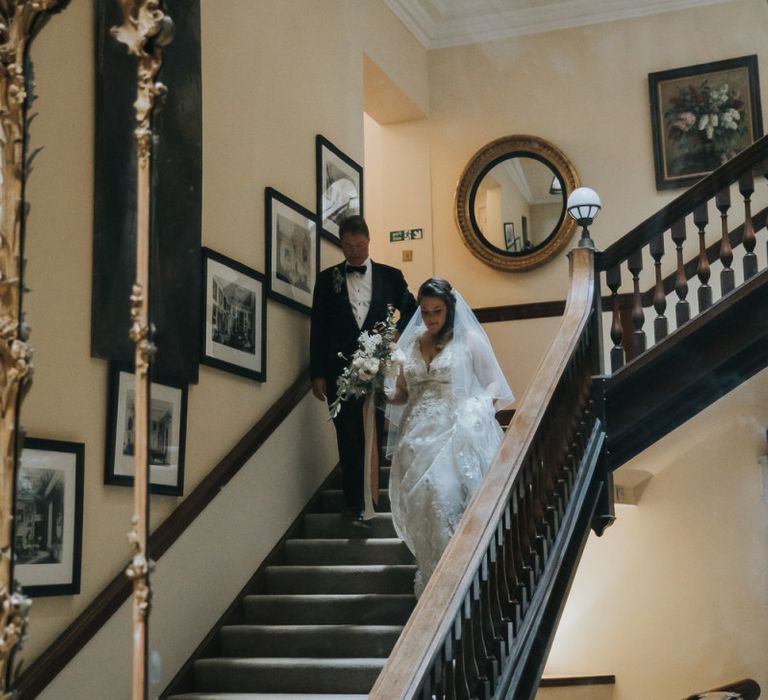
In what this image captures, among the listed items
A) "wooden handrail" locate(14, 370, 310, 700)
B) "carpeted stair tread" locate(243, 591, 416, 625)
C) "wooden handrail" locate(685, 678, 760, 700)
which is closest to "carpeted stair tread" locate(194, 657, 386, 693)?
"carpeted stair tread" locate(243, 591, 416, 625)

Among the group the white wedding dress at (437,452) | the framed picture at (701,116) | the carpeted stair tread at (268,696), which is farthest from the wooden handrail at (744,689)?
the carpeted stair tread at (268,696)

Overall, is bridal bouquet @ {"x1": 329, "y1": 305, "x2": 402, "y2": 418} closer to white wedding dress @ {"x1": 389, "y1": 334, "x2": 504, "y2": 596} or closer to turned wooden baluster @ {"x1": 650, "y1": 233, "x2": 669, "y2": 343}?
white wedding dress @ {"x1": 389, "y1": 334, "x2": 504, "y2": 596}

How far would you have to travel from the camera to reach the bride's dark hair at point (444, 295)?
5.35 metres

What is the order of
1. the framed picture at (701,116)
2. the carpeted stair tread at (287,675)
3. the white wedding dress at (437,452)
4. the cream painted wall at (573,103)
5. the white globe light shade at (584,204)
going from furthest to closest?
the cream painted wall at (573,103) → the framed picture at (701,116) → the white globe light shade at (584,204) → the white wedding dress at (437,452) → the carpeted stair tread at (287,675)

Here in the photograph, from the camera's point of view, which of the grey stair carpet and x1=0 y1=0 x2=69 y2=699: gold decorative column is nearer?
x1=0 y1=0 x2=69 y2=699: gold decorative column

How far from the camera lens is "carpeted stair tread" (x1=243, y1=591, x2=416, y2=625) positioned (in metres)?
5.42

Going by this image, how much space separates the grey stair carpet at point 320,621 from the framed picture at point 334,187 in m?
1.99

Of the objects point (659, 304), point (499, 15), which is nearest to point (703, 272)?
point (659, 304)

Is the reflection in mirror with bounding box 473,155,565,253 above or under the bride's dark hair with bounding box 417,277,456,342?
above

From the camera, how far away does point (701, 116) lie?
8.67 metres

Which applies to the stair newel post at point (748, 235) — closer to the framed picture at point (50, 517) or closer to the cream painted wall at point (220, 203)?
the cream painted wall at point (220, 203)

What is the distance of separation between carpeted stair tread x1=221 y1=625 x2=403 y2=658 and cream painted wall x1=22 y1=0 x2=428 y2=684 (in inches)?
7.2

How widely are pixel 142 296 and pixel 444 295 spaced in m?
3.42

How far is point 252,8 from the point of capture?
6.46m
